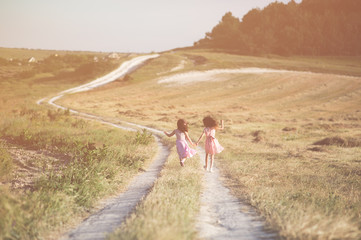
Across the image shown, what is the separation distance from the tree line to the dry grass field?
850 cm

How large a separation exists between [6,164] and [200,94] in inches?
1572

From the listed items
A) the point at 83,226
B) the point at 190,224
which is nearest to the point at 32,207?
the point at 83,226

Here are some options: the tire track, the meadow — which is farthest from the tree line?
the tire track

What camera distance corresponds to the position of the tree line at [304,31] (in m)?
89.4

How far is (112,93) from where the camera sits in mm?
49562

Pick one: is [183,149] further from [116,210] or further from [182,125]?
[116,210]

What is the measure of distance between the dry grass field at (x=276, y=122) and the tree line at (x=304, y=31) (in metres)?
8.50

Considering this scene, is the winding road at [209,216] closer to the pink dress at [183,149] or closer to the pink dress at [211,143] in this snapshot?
the pink dress at [183,149]

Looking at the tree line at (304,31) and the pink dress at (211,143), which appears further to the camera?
the tree line at (304,31)

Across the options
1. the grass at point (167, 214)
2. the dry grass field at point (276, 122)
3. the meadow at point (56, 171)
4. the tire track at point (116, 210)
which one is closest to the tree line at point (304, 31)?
the dry grass field at point (276, 122)

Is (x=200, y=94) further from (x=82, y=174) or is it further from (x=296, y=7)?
(x=296, y=7)

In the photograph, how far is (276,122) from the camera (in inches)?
1249

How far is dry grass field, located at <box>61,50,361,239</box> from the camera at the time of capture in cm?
681

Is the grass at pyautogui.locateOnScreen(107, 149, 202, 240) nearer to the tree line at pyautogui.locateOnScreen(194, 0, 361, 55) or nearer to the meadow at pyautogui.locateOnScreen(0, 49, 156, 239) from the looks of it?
the meadow at pyautogui.locateOnScreen(0, 49, 156, 239)
